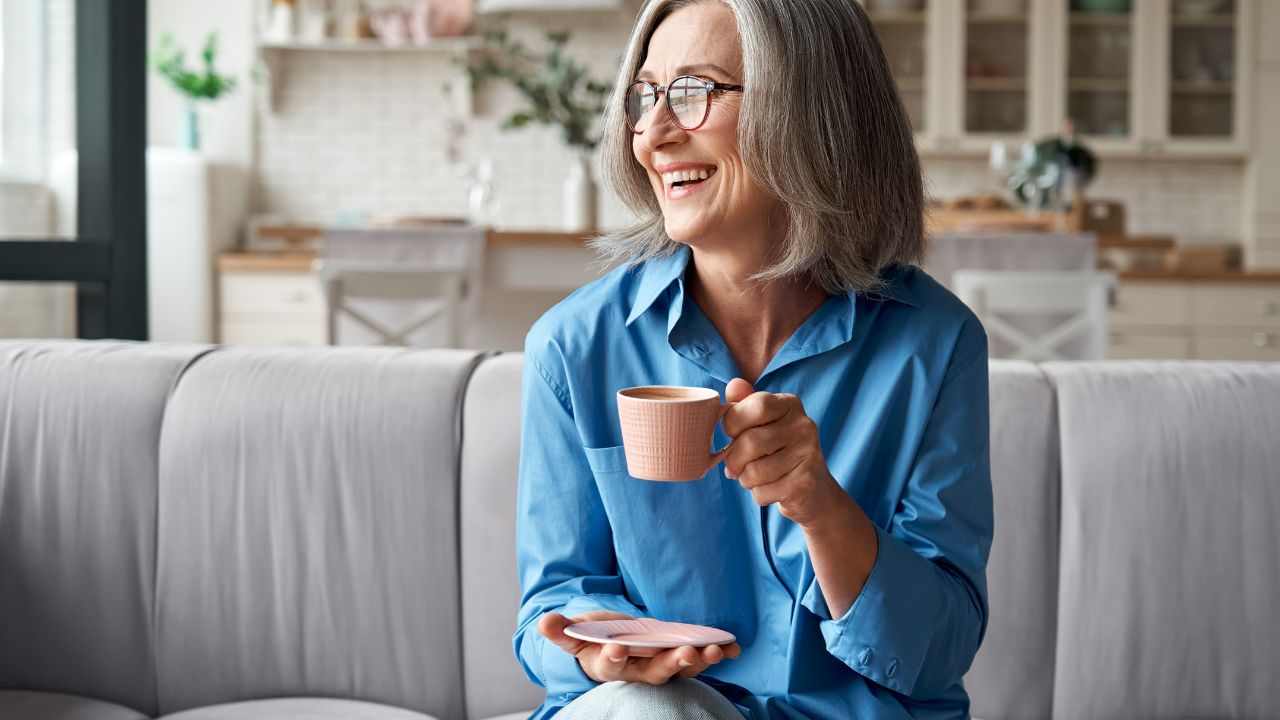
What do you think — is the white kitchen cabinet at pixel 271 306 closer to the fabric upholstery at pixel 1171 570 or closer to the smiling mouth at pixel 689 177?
the fabric upholstery at pixel 1171 570

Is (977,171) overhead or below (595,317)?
overhead

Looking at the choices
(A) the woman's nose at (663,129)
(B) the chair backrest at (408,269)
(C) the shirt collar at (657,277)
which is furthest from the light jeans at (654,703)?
(B) the chair backrest at (408,269)

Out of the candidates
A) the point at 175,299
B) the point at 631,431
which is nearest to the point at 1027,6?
the point at 175,299

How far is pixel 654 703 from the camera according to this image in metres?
1.03

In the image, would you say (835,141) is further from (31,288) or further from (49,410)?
(31,288)

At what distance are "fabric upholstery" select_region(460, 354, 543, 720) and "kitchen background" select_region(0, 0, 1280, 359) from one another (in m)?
4.10

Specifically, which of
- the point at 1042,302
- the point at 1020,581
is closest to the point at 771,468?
the point at 1020,581

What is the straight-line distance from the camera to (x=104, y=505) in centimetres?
172

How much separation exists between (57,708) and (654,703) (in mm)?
996

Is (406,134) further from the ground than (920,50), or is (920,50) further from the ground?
(920,50)

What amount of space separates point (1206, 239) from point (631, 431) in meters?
5.89

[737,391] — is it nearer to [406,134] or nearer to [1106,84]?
[1106,84]

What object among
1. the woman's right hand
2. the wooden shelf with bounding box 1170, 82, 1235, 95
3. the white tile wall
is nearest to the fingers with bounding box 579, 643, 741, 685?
the woman's right hand

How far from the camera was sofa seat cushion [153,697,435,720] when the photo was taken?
1.58m
